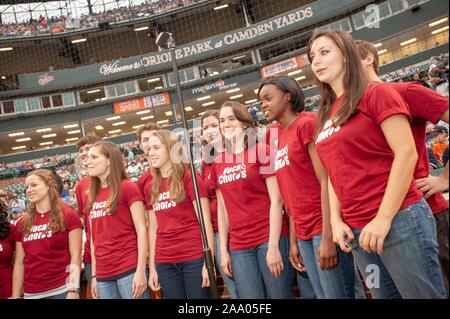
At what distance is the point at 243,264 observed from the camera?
2.01m

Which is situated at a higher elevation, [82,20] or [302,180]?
[82,20]

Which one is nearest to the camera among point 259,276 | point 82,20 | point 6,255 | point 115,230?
point 259,276

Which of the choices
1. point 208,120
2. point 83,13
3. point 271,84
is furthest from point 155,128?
point 83,13

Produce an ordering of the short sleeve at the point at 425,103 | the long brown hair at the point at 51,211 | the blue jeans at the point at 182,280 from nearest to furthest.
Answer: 1. the short sleeve at the point at 425,103
2. the blue jeans at the point at 182,280
3. the long brown hair at the point at 51,211

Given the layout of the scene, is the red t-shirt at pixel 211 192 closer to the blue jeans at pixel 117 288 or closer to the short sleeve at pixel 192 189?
the short sleeve at pixel 192 189

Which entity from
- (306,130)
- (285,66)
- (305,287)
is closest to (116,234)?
(305,287)

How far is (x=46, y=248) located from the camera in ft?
8.43

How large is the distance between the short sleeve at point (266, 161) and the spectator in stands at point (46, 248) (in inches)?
53.7

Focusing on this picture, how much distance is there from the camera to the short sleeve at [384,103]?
4.16 feet

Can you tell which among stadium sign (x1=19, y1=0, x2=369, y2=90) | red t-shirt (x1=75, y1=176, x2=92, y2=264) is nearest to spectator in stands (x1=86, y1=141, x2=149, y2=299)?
red t-shirt (x1=75, y1=176, x2=92, y2=264)

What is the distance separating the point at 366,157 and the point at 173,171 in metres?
1.38

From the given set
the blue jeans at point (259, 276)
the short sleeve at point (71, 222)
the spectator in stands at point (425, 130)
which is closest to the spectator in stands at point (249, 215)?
the blue jeans at point (259, 276)

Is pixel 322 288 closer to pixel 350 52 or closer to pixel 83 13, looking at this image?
pixel 350 52

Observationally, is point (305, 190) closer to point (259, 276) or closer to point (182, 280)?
point (259, 276)
